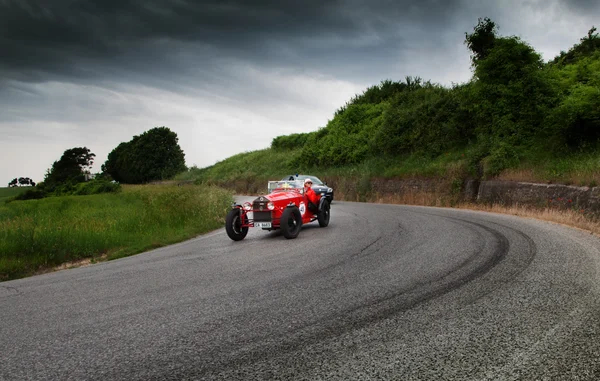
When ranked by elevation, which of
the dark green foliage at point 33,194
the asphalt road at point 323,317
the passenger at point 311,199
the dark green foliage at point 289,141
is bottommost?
the asphalt road at point 323,317

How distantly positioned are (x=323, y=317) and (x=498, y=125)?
66.4ft

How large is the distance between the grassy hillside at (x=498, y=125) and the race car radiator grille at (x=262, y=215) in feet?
33.8

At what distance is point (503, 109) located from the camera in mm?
21469

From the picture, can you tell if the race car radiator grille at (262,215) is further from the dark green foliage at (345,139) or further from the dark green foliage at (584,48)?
the dark green foliage at (345,139)

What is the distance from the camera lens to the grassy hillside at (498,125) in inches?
675

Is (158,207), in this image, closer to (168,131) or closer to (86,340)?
(86,340)

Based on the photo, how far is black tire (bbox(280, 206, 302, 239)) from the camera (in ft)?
36.8

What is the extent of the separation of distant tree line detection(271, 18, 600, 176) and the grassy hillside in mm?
43

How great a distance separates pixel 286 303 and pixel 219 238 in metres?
7.87

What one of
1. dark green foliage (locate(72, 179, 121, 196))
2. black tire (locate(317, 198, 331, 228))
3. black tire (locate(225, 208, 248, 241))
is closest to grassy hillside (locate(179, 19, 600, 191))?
black tire (locate(317, 198, 331, 228))

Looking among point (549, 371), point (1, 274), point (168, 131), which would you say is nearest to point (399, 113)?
point (1, 274)

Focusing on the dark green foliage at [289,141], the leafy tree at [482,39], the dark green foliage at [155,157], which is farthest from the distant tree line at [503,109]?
the dark green foliage at [155,157]

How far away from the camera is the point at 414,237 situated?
33.2 feet

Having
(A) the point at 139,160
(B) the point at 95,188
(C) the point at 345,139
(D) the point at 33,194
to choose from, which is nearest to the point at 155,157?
(A) the point at 139,160
